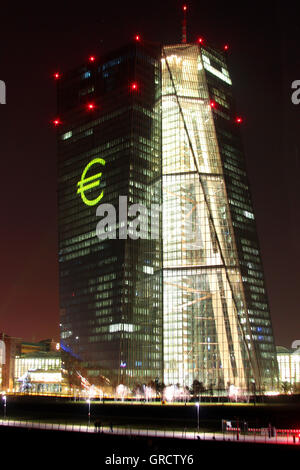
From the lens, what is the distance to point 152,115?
161m

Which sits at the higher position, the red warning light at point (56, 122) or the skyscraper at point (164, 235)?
the red warning light at point (56, 122)

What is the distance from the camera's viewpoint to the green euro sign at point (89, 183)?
161 meters

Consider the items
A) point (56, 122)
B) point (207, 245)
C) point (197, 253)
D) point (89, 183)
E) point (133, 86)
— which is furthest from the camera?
point (56, 122)

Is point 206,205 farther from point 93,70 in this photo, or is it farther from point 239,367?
point 93,70

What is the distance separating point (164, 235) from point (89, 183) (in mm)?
25324

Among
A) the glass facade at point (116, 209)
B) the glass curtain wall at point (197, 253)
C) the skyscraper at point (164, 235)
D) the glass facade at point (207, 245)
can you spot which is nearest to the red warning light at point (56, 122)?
the glass facade at point (116, 209)

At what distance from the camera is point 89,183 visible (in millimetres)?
165375

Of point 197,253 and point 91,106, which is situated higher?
point 91,106

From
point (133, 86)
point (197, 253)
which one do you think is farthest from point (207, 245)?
point (133, 86)

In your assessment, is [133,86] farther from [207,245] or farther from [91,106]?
[207,245]

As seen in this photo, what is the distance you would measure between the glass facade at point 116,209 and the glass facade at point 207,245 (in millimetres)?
3724

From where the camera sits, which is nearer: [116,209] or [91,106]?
[116,209]

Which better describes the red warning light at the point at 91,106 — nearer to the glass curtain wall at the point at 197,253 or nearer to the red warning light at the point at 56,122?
the red warning light at the point at 56,122

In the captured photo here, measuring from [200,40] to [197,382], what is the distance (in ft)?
289
